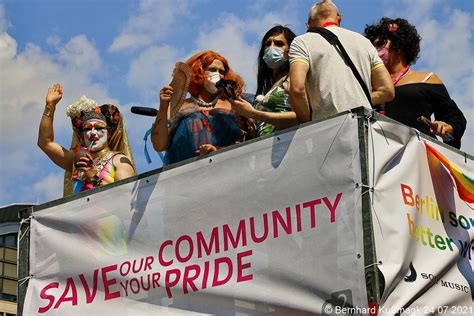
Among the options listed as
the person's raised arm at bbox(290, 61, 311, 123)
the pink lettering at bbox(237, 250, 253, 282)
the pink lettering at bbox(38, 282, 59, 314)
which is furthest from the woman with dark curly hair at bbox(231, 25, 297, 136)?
the pink lettering at bbox(38, 282, 59, 314)

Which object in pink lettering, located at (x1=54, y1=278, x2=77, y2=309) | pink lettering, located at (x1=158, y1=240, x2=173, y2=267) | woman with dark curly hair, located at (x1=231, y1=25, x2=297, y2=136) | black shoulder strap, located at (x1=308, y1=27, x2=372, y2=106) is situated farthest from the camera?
pink lettering, located at (x1=54, y1=278, x2=77, y2=309)

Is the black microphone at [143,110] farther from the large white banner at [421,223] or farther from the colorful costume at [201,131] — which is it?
the large white banner at [421,223]

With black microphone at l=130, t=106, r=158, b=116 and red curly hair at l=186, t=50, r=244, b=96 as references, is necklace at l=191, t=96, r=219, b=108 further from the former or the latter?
black microphone at l=130, t=106, r=158, b=116

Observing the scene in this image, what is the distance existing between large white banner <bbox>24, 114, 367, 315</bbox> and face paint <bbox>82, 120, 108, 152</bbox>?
906 mm

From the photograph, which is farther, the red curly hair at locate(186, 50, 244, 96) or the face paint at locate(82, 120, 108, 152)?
the face paint at locate(82, 120, 108, 152)

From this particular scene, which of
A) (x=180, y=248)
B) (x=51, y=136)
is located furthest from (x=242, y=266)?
(x=51, y=136)

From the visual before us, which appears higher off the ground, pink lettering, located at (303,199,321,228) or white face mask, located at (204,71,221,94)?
white face mask, located at (204,71,221,94)

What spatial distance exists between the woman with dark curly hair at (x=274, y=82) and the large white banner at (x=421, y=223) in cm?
79

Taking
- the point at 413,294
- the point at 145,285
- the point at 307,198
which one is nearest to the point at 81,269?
the point at 145,285

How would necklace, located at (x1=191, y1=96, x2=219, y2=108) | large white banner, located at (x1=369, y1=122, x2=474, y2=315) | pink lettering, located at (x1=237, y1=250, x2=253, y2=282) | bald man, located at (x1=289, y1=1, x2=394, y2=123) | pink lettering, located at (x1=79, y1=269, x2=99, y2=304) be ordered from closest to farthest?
large white banner, located at (x1=369, y1=122, x2=474, y2=315), pink lettering, located at (x1=237, y1=250, x2=253, y2=282), bald man, located at (x1=289, y1=1, x2=394, y2=123), pink lettering, located at (x1=79, y1=269, x2=99, y2=304), necklace, located at (x1=191, y1=96, x2=219, y2=108)

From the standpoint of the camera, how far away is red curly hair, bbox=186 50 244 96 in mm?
8789

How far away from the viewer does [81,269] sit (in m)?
8.20

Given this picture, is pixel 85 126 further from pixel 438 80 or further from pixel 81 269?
pixel 438 80

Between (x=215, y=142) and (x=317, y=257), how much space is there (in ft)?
5.84
